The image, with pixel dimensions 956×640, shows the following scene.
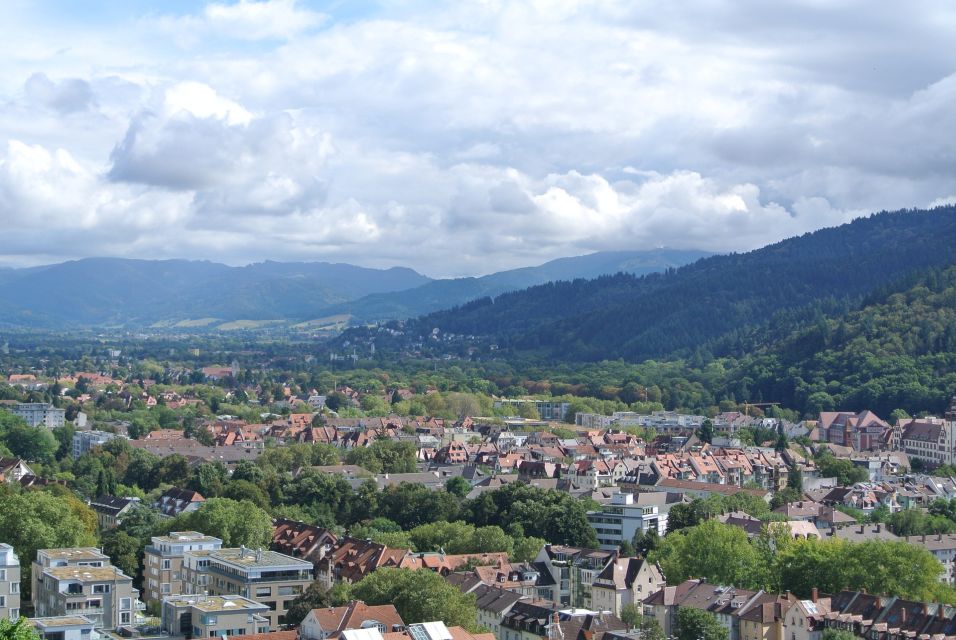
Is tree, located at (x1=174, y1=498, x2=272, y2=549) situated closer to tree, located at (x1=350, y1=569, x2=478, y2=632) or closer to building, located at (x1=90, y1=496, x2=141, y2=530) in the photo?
building, located at (x1=90, y1=496, x2=141, y2=530)

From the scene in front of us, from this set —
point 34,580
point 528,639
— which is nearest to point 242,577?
point 34,580

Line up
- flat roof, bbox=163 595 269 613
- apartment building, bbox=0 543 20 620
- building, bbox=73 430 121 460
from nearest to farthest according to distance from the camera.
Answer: flat roof, bbox=163 595 269 613 → apartment building, bbox=0 543 20 620 → building, bbox=73 430 121 460

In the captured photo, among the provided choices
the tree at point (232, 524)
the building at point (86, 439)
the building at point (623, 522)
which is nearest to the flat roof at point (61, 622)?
the tree at point (232, 524)

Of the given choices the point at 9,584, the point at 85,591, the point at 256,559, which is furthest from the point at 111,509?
the point at 85,591

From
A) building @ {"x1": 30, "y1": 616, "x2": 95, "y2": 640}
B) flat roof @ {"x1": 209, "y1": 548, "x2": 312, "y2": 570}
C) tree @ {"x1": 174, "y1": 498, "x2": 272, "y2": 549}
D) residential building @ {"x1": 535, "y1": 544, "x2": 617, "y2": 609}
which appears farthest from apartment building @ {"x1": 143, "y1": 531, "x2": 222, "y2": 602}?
residential building @ {"x1": 535, "y1": 544, "x2": 617, "y2": 609}

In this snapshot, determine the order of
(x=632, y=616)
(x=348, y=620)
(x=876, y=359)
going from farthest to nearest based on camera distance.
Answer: (x=876, y=359) < (x=632, y=616) < (x=348, y=620)

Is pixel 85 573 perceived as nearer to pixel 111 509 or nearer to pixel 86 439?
pixel 111 509

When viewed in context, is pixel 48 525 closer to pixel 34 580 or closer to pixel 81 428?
pixel 34 580
